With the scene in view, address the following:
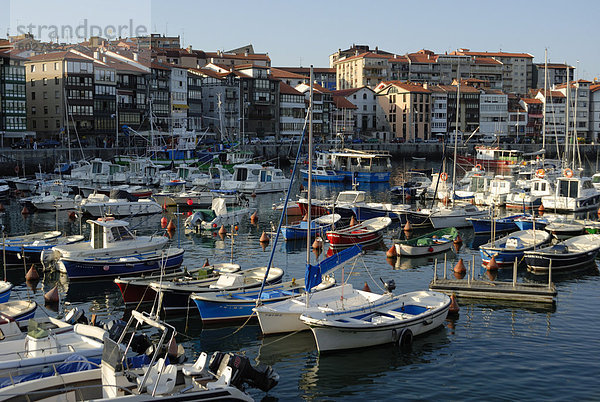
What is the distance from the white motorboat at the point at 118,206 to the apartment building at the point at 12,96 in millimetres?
43146

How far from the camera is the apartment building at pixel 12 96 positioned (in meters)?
90.5

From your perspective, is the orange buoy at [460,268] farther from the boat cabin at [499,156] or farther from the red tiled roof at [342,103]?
the red tiled roof at [342,103]

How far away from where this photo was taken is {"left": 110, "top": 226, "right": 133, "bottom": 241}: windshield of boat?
110ft

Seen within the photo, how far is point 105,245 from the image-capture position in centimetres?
3319

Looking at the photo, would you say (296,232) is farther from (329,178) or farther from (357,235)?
(329,178)

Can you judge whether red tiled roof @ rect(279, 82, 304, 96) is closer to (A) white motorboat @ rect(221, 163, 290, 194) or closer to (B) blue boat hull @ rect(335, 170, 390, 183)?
(B) blue boat hull @ rect(335, 170, 390, 183)

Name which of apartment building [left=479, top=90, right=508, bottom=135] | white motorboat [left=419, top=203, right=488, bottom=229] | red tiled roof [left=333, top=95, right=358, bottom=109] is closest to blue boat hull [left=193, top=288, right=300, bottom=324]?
white motorboat [left=419, top=203, right=488, bottom=229]

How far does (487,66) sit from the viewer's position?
16388 cm

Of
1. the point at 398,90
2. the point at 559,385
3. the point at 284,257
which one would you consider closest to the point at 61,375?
the point at 559,385

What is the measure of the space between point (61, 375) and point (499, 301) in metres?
18.2

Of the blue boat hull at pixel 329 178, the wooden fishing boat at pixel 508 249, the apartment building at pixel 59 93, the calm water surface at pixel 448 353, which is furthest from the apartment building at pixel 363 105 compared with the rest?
the calm water surface at pixel 448 353

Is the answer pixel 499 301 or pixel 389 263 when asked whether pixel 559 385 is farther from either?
pixel 389 263

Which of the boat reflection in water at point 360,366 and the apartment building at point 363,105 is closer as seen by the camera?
the boat reflection in water at point 360,366

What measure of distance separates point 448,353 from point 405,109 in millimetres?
115822
